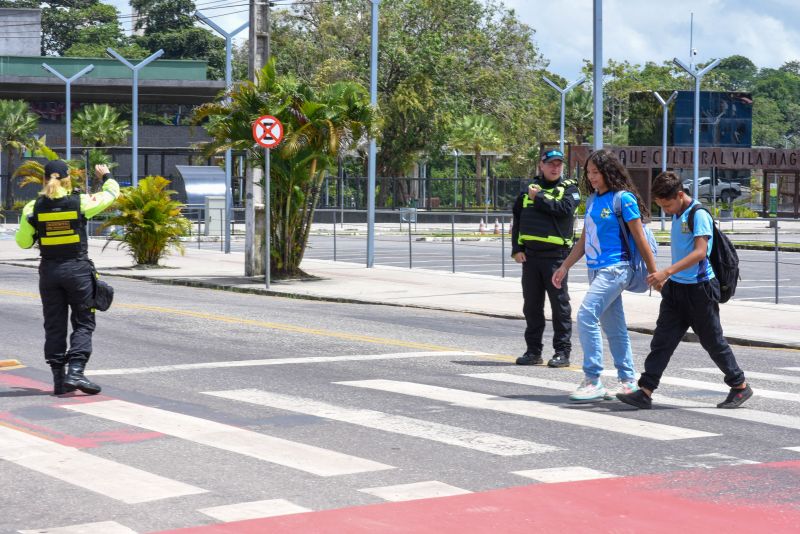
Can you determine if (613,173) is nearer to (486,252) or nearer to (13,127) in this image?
(486,252)

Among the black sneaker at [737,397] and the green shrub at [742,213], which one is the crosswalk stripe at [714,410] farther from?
the green shrub at [742,213]

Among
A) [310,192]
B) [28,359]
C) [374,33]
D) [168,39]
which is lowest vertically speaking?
[28,359]

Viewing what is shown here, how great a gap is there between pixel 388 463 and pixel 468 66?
67655 mm

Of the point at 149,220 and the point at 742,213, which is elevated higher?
the point at 742,213

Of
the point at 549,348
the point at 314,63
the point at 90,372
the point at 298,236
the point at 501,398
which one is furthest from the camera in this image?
the point at 314,63

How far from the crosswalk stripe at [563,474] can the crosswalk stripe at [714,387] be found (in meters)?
3.46

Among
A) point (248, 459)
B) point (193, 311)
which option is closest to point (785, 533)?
point (248, 459)

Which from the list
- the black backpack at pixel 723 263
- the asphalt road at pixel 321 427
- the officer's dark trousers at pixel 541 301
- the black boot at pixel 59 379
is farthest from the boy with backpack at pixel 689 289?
the black boot at pixel 59 379

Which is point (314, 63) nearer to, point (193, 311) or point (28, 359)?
point (193, 311)

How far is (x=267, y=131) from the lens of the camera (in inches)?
881

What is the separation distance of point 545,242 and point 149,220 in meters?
18.2

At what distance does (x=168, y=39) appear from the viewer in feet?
354

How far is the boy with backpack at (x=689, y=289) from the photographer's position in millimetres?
9461

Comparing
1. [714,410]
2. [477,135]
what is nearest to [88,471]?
[714,410]
